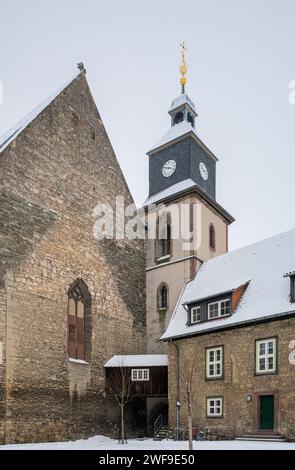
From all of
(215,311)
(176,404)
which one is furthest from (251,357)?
(176,404)

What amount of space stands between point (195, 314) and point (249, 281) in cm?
301

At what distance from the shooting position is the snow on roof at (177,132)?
32.9 meters

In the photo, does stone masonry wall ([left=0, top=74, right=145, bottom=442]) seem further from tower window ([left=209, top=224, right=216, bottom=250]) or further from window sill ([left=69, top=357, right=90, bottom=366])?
tower window ([left=209, top=224, right=216, bottom=250])

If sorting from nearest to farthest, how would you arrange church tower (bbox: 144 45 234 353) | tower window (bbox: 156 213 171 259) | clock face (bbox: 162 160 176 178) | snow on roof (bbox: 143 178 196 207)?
1. church tower (bbox: 144 45 234 353)
2. snow on roof (bbox: 143 178 196 207)
3. tower window (bbox: 156 213 171 259)
4. clock face (bbox: 162 160 176 178)

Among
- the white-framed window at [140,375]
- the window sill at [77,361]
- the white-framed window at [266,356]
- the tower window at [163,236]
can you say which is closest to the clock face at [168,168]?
the tower window at [163,236]

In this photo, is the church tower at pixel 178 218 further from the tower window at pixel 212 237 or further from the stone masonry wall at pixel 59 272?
the stone masonry wall at pixel 59 272

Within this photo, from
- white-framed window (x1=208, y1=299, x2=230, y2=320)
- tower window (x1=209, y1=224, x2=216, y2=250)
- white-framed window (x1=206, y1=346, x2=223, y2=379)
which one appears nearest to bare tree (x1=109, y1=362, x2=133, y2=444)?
white-framed window (x1=206, y1=346, x2=223, y2=379)

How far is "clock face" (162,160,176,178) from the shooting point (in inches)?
1310

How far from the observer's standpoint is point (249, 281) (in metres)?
24.3

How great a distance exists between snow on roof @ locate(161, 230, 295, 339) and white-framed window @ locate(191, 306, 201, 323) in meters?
0.43

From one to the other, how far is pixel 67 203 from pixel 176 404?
36.3 ft

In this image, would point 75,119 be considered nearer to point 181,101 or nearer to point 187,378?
point 181,101

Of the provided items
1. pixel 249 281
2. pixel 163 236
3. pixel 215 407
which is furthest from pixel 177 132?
pixel 215 407

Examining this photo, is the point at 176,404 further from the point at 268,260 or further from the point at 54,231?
the point at 54,231
